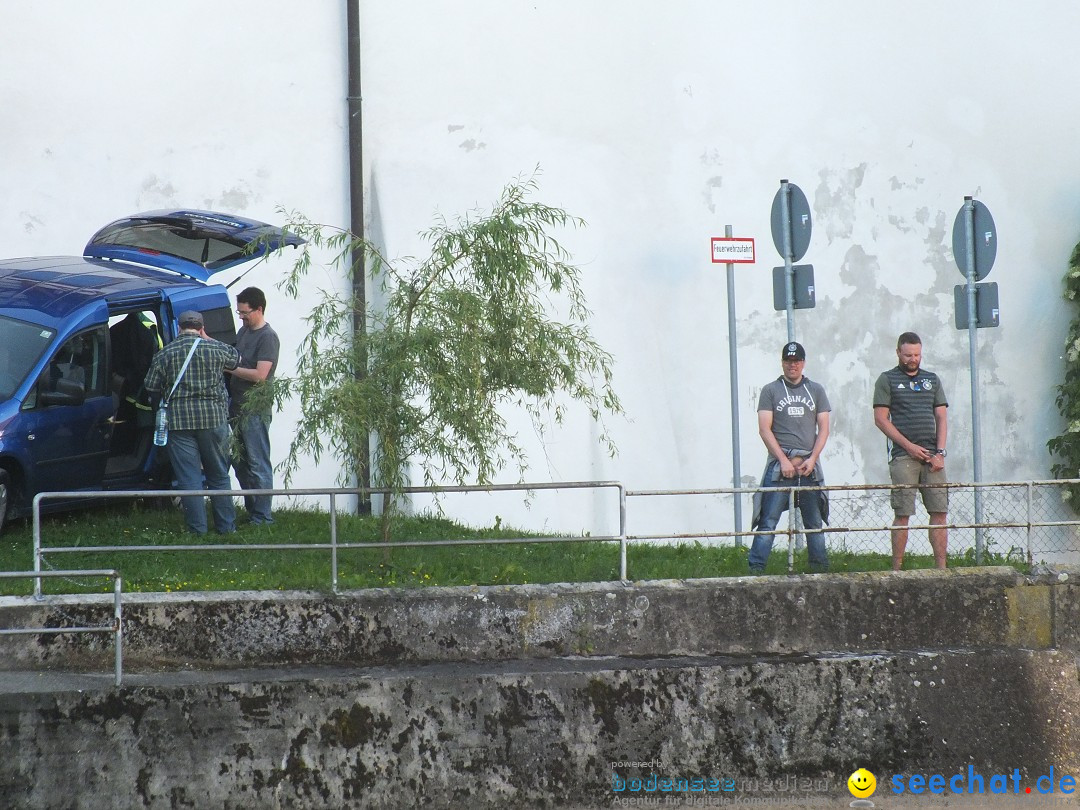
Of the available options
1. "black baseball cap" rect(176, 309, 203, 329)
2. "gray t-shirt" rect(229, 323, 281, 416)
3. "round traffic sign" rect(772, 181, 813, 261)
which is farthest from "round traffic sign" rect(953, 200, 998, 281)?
"black baseball cap" rect(176, 309, 203, 329)

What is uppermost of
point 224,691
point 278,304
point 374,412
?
point 278,304

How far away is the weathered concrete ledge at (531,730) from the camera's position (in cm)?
634

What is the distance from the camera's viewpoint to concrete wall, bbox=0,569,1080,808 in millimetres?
6414

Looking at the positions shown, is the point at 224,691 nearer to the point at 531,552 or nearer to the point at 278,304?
the point at 531,552

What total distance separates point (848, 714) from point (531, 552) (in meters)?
2.44

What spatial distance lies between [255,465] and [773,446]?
3866 millimetres

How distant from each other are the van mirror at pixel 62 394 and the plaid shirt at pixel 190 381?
51 centimetres

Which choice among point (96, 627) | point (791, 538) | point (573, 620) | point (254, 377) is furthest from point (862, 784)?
point (254, 377)

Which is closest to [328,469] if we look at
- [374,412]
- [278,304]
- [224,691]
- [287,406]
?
[287,406]

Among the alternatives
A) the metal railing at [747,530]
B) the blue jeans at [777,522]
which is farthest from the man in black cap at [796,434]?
the metal railing at [747,530]

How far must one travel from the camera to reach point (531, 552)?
28.2 feet

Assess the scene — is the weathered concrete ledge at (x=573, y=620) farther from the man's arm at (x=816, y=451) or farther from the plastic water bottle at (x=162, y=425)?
the plastic water bottle at (x=162, y=425)

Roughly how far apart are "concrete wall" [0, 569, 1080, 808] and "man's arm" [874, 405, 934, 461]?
38.0 inches

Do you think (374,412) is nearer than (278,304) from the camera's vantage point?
Yes
